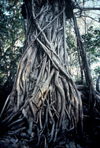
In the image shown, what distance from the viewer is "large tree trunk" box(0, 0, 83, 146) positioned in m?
1.41

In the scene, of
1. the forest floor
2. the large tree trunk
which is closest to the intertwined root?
the large tree trunk

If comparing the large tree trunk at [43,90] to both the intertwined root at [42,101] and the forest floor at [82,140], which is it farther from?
the forest floor at [82,140]

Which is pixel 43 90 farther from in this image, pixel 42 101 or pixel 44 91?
pixel 42 101

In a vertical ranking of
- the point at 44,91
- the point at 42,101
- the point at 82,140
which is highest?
the point at 44,91

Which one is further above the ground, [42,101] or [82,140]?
[42,101]

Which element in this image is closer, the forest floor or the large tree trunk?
the forest floor

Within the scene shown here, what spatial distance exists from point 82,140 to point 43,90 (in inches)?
38.1

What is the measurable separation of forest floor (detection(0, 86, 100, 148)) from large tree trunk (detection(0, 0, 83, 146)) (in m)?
0.12

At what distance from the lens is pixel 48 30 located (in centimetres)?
200

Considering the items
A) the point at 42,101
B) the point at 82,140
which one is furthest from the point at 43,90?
the point at 82,140

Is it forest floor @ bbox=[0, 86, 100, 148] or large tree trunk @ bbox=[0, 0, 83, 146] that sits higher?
large tree trunk @ bbox=[0, 0, 83, 146]

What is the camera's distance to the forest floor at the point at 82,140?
1101 mm

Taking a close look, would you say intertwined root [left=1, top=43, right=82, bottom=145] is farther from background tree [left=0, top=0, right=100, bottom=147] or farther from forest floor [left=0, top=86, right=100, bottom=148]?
forest floor [left=0, top=86, right=100, bottom=148]

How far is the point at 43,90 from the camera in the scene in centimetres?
158
